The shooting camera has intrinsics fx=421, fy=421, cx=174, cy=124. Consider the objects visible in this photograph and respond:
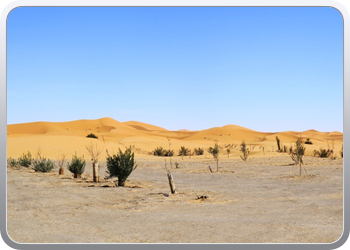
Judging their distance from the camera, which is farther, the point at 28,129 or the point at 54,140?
the point at 28,129

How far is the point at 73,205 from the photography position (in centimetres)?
1294

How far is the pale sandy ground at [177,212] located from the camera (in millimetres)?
8289

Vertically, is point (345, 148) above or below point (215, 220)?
above

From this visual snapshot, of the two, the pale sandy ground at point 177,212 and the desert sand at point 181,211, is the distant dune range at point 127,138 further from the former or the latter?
the pale sandy ground at point 177,212

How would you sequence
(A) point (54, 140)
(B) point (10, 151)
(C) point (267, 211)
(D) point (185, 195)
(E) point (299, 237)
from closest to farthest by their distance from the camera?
(E) point (299, 237) → (C) point (267, 211) → (D) point (185, 195) → (B) point (10, 151) → (A) point (54, 140)

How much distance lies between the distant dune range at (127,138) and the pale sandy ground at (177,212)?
22428 mm

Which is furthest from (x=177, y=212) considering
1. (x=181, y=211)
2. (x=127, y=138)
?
(x=127, y=138)

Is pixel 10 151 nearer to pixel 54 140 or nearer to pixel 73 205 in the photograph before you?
pixel 54 140

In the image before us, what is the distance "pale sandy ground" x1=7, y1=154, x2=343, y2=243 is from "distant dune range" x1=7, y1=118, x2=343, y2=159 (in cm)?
2243

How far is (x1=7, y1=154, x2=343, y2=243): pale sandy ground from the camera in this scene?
8.29 metres

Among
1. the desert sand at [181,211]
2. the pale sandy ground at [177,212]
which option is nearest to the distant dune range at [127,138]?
Answer: the desert sand at [181,211]

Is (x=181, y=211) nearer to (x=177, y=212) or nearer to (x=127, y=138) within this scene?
(x=177, y=212)
